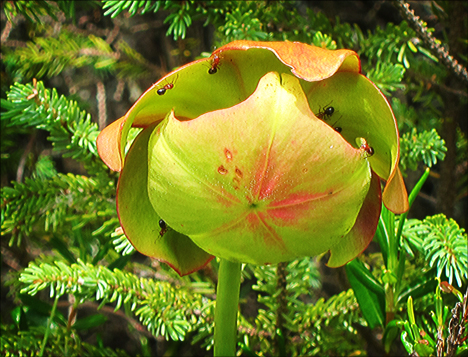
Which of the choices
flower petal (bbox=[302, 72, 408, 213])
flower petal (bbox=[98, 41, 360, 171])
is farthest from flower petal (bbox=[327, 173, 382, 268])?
flower petal (bbox=[98, 41, 360, 171])

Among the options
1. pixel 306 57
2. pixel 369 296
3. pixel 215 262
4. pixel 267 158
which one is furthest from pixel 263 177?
pixel 215 262

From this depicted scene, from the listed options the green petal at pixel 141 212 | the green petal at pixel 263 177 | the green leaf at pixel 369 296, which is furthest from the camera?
the green leaf at pixel 369 296

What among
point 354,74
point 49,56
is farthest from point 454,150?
point 49,56

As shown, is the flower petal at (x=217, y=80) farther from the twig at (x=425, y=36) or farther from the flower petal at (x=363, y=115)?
the twig at (x=425, y=36)

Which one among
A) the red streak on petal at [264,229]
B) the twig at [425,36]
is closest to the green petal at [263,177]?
the red streak on petal at [264,229]

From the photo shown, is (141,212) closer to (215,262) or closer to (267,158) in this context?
(267,158)

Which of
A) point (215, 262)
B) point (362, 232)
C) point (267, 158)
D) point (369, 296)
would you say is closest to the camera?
point (267, 158)

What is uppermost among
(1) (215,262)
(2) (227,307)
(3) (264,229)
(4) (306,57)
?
(4) (306,57)

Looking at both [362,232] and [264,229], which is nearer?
[264,229]
